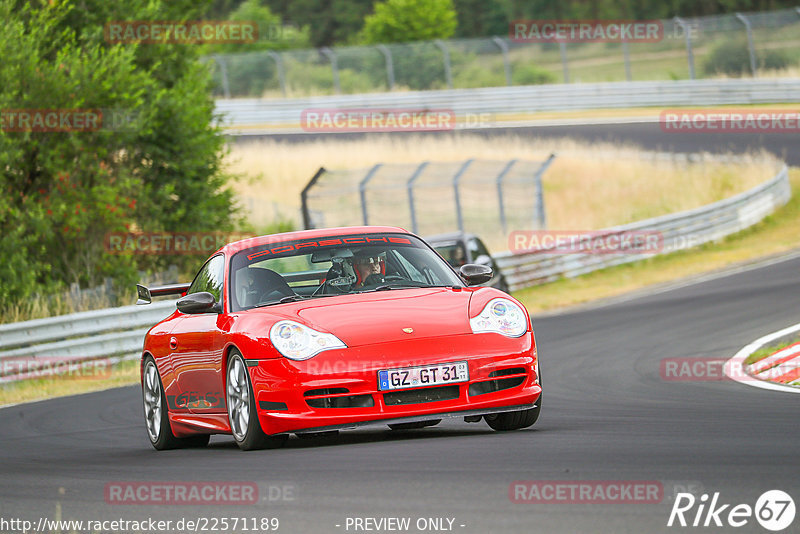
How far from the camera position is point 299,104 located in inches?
1945

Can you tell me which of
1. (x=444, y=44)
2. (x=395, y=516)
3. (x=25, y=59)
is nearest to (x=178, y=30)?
(x=25, y=59)

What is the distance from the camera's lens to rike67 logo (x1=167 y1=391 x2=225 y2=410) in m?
8.62

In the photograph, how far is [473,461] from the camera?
22.3 ft

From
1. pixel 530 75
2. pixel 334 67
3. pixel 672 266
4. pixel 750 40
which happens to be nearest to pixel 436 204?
pixel 672 266

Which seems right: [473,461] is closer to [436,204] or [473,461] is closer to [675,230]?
[675,230]

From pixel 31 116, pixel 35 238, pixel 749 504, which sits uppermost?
pixel 31 116

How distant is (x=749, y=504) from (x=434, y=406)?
272 centimetres

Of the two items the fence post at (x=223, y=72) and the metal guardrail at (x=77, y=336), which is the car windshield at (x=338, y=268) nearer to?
the metal guardrail at (x=77, y=336)

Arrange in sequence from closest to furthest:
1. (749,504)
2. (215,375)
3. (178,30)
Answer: (749,504) → (215,375) → (178,30)

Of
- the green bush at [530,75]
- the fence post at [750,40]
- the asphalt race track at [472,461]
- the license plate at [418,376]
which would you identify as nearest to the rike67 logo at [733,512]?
the asphalt race track at [472,461]

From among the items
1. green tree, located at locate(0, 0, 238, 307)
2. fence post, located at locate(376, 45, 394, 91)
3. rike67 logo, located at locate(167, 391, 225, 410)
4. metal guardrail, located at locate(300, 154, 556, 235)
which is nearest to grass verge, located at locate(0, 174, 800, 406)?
metal guardrail, located at locate(300, 154, 556, 235)

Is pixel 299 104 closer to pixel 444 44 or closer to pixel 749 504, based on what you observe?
pixel 444 44

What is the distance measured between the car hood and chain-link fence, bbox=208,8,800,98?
35773 mm

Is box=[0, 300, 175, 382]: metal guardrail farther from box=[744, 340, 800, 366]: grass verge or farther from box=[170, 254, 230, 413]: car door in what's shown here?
box=[744, 340, 800, 366]: grass verge
